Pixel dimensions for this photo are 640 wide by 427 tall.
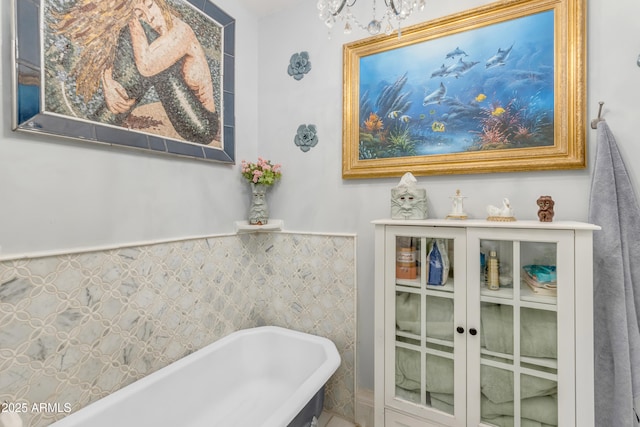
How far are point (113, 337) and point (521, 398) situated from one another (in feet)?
5.45

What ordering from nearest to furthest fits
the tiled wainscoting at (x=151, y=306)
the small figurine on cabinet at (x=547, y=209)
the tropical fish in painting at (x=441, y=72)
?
the tiled wainscoting at (x=151, y=306) < the small figurine on cabinet at (x=547, y=209) < the tropical fish in painting at (x=441, y=72)

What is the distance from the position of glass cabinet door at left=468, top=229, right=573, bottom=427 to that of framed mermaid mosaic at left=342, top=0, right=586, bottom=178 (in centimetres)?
42

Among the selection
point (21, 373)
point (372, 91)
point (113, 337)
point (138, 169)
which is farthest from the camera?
point (372, 91)

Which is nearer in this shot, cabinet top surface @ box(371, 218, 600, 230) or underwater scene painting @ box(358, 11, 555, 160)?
cabinet top surface @ box(371, 218, 600, 230)

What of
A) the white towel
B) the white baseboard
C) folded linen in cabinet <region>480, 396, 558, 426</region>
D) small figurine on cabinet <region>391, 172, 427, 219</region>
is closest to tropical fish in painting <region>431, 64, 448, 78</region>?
small figurine on cabinet <region>391, 172, 427, 219</region>

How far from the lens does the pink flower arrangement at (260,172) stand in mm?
1741

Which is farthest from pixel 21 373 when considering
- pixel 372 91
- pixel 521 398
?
pixel 372 91

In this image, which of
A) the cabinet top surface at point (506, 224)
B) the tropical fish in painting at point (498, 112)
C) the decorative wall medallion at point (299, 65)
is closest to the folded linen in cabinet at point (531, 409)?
the cabinet top surface at point (506, 224)

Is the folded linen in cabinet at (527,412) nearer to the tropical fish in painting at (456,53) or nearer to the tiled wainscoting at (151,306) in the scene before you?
the tiled wainscoting at (151,306)

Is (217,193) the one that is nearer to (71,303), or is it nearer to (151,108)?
(151,108)

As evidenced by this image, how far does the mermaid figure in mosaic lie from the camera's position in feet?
3.54

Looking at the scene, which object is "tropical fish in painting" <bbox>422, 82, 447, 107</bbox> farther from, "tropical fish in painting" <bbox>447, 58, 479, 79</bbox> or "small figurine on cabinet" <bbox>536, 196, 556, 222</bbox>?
"small figurine on cabinet" <bbox>536, 196, 556, 222</bbox>

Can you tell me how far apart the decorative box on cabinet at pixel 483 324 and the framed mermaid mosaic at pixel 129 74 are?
1151 millimetres

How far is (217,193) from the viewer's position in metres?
1.66
